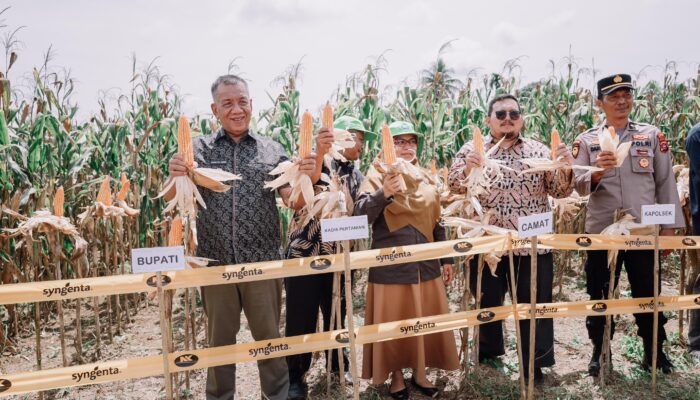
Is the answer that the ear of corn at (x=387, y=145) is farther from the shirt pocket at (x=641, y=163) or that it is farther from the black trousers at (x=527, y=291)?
the shirt pocket at (x=641, y=163)

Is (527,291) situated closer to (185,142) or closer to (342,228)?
(342,228)

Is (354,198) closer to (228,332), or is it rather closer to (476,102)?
(228,332)

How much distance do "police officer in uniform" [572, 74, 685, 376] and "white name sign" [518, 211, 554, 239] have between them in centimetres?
84

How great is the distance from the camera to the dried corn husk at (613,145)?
3572mm

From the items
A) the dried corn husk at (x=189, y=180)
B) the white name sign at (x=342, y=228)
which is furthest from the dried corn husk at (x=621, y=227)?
the dried corn husk at (x=189, y=180)

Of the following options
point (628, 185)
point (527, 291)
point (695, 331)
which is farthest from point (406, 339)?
point (695, 331)

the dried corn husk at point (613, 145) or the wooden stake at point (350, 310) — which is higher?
the dried corn husk at point (613, 145)

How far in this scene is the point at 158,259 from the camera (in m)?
2.64

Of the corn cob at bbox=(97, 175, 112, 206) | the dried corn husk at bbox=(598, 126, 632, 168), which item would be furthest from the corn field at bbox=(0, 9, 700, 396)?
the dried corn husk at bbox=(598, 126, 632, 168)

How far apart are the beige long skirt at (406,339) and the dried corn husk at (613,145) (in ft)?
5.21

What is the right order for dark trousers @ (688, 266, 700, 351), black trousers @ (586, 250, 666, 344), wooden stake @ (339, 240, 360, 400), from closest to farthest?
wooden stake @ (339, 240, 360, 400) < black trousers @ (586, 250, 666, 344) < dark trousers @ (688, 266, 700, 351)

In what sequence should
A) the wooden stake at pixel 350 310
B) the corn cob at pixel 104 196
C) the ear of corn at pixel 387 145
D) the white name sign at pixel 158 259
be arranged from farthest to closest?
the corn cob at pixel 104 196
the wooden stake at pixel 350 310
the ear of corn at pixel 387 145
the white name sign at pixel 158 259

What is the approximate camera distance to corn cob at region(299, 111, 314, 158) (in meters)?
2.79

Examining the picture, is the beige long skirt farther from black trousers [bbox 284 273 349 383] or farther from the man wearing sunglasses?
the man wearing sunglasses
